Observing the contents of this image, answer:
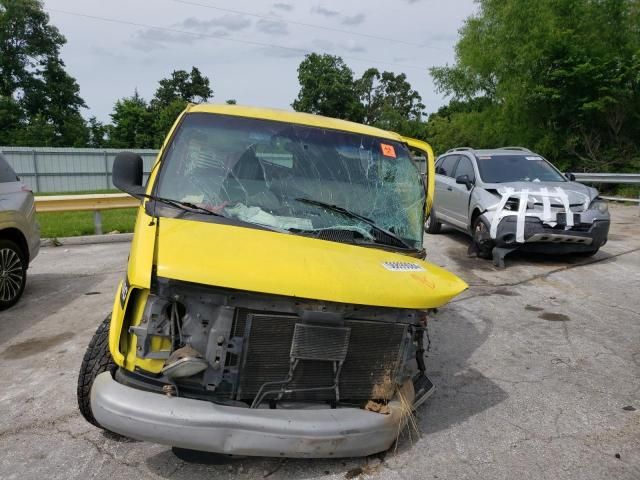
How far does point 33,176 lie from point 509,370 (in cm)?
2856

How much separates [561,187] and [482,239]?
1446 mm

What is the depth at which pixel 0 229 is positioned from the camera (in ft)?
19.6

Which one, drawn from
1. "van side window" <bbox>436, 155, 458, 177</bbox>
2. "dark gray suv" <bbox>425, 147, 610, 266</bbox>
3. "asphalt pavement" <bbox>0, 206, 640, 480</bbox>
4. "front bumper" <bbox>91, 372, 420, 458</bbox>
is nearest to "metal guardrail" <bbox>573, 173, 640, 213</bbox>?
"van side window" <bbox>436, 155, 458, 177</bbox>

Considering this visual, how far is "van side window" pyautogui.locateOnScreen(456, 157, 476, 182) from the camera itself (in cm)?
964

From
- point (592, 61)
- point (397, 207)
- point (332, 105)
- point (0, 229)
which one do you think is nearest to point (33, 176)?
point (0, 229)

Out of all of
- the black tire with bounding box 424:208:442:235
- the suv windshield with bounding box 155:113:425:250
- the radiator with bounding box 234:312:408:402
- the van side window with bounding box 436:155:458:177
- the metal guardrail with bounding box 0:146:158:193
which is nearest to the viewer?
the radiator with bounding box 234:312:408:402

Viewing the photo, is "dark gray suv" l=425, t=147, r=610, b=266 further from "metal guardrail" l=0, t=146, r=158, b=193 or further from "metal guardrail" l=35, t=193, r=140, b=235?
"metal guardrail" l=0, t=146, r=158, b=193

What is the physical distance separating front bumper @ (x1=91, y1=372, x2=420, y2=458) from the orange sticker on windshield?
2.24m

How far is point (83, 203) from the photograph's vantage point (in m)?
11.1

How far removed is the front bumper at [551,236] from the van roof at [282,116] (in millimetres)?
4205

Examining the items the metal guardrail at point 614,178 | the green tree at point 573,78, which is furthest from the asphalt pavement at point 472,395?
the green tree at point 573,78

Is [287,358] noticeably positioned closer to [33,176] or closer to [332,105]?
[33,176]

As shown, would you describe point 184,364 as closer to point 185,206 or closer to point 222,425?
point 222,425

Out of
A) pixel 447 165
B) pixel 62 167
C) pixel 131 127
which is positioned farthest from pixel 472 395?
pixel 131 127
